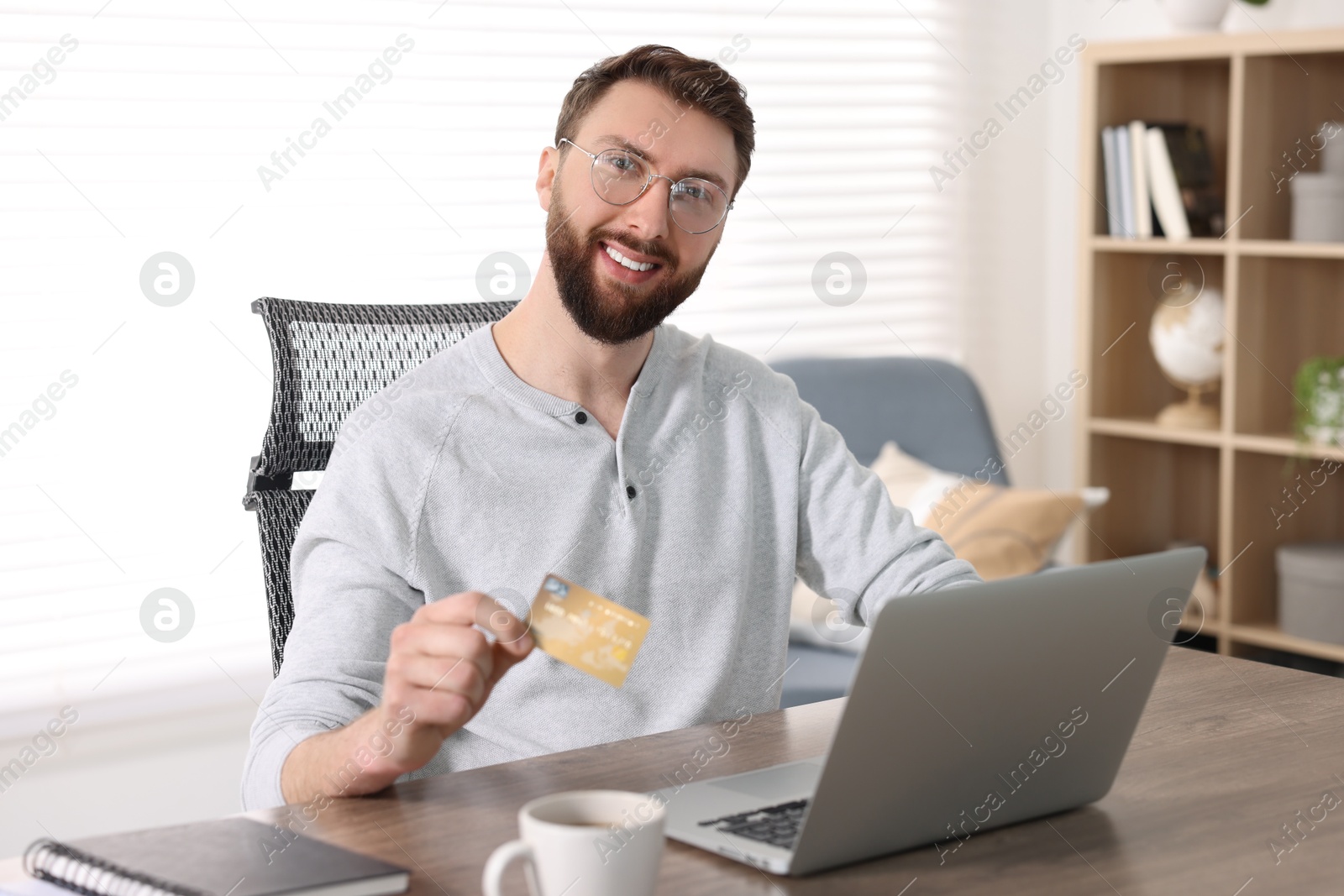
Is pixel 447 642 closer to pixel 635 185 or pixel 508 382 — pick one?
pixel 508 382

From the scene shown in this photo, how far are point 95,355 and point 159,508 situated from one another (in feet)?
0.98

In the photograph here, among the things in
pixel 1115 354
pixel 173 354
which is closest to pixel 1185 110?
pixel 1115 354

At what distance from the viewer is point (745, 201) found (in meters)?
3.22

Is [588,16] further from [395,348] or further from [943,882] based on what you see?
[943,882]

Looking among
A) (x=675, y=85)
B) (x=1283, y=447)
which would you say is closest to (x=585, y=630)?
(x=675, y=85)

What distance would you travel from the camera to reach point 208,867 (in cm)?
88

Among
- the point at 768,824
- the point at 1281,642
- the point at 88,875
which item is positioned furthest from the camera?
the point at 1281,642

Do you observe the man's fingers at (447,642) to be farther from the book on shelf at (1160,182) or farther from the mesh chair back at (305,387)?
the book on shelf at (1160,182)

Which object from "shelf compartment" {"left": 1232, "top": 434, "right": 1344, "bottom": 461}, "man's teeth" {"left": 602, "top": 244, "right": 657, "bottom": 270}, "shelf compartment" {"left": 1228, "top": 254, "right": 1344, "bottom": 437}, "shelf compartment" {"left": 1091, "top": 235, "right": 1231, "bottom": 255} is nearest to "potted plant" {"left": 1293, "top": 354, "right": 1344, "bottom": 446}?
"shelf compartment" {"left": 1232, "top": 434, "right": 1344, "bottom": 461}

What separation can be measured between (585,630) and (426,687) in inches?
6.4

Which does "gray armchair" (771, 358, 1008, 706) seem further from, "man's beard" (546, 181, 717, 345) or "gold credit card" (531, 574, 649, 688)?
"gold credit card" (531, 574, 649, 688)

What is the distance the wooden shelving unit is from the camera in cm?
302

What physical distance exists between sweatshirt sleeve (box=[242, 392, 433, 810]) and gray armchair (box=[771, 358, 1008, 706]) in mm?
1716

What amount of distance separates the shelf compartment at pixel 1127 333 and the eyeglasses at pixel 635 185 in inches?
79.1
